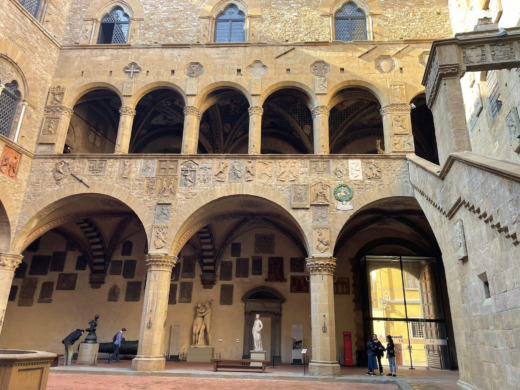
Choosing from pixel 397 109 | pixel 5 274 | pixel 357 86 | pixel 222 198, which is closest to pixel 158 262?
pixel 222 198

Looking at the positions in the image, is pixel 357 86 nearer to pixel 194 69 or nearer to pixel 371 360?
pixel 194 69

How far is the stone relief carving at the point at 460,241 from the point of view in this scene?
7.21m

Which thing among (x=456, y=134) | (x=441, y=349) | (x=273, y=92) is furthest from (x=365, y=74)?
(x=441, y=349)

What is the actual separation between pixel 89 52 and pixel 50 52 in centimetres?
135

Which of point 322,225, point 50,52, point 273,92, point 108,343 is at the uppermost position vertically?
point 50,52

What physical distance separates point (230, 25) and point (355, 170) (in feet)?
26.8

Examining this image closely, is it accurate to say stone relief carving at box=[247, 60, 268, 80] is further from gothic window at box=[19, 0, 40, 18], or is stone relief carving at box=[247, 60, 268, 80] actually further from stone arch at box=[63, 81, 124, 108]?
gothic window at box=[19, 0, 40, 18]

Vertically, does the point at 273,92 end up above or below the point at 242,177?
above

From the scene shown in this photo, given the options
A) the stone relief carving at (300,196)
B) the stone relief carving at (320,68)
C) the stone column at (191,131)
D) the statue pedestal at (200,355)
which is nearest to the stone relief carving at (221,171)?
the stone column at (191,131)

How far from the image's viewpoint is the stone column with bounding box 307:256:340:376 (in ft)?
35.3

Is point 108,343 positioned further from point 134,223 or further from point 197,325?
point 134,223

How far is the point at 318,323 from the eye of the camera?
11102 mm

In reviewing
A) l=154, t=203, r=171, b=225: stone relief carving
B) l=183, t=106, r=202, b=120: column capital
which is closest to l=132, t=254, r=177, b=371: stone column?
l=154, t=203, r=171, b=225: stone relief carving

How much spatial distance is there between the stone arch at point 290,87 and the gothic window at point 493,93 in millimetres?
5264
